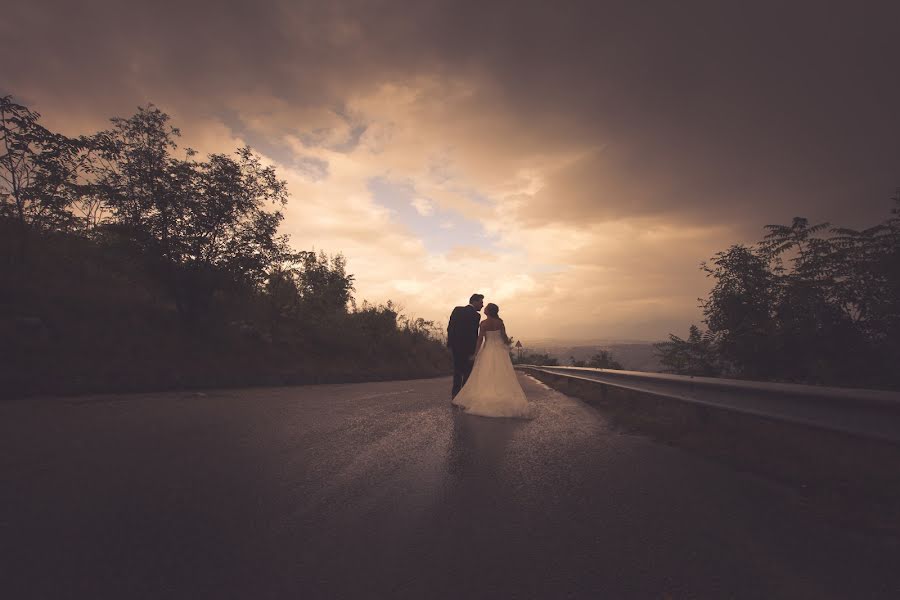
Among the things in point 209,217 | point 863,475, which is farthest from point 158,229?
point 863,475

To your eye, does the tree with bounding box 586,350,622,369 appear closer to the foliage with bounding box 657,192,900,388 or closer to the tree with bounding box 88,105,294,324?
the foliage with bounding box 657,192,900,388

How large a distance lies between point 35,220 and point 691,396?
68.8 ft

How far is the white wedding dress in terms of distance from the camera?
297 inches

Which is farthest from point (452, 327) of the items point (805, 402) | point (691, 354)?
point (691, 354)


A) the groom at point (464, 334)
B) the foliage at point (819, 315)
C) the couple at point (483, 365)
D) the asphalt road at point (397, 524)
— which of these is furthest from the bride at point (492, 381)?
the foliage at point (819, 315)

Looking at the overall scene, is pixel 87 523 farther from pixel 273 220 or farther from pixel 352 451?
pixel 273 220

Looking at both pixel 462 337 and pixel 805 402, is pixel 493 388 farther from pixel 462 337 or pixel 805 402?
pixel 805 402

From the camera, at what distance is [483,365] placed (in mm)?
8547

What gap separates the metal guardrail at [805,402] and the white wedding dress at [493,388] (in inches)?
104

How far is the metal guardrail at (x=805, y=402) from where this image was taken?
2990 mm

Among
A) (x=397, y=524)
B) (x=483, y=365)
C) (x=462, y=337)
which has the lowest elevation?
(x=397, y=524)

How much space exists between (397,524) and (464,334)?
7.25 metres

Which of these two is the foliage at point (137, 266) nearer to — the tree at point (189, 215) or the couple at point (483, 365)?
the tree at point (189, 215)

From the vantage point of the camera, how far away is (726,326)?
12.9 m
